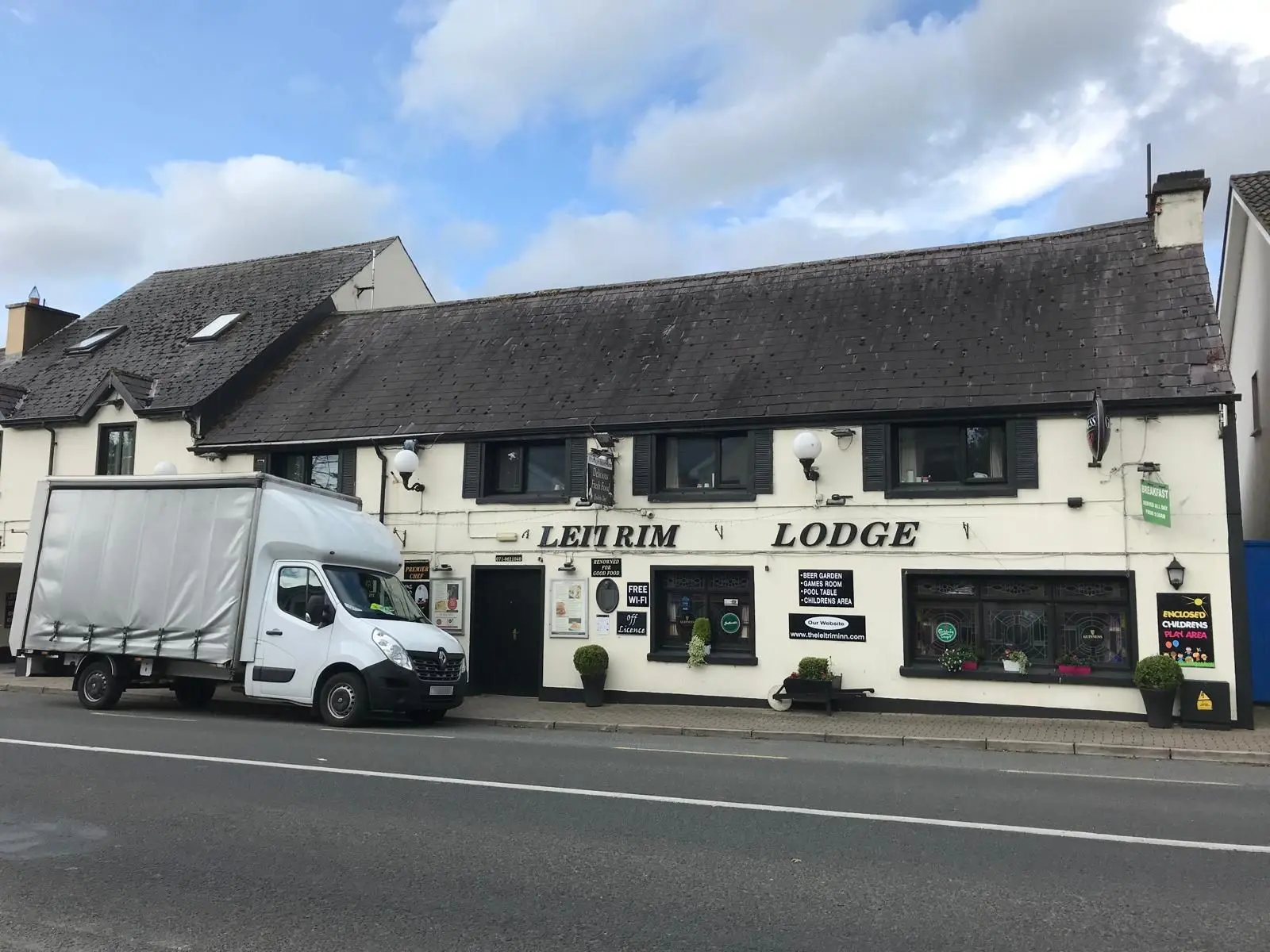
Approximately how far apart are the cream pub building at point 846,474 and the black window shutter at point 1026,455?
0.11ft

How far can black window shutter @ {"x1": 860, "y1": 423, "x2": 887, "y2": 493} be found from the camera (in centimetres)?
1491

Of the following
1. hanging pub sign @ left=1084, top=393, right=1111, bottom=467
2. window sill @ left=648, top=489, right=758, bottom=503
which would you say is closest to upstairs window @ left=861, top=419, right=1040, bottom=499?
hanging pub sign @ left=1084, top=393, right=1111, bottom=467

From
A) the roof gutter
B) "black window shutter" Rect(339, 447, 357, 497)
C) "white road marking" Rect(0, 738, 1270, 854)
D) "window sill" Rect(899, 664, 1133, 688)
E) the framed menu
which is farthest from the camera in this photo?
"black window shutter" Rect(339, 447, 357, 497)

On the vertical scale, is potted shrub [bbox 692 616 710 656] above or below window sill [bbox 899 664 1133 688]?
above

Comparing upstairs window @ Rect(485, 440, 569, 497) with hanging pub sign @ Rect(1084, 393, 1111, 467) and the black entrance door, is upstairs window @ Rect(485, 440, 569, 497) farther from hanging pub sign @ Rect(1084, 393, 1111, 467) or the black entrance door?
hanging pub sign @ Rect(1084, 393, 1111, 467)

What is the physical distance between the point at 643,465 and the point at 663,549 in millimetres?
1442

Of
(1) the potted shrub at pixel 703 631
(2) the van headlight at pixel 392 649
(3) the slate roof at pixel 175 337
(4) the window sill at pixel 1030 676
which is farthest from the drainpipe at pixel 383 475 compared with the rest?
(4) the window sill at pixel 1030 676

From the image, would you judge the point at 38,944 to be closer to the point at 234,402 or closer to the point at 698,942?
the point at 698,942

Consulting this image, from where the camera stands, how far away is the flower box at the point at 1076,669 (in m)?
13.7

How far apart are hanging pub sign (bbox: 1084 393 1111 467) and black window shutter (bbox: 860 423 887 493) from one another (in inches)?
111

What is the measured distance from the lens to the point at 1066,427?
14.1m

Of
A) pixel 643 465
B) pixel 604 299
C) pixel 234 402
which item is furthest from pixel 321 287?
pixel 643 465

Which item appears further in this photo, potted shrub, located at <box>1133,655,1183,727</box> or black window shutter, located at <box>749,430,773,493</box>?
black window shutter, located at <box>749,430,773,493</box>

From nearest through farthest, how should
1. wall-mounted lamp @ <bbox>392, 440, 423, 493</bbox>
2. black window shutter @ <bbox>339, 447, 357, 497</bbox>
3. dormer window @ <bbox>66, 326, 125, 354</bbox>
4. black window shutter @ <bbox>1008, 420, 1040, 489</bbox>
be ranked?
black window shutter @ <bbox>1008, 420, 1040, 489</bbox>
wall-mounted lamp @ <bbox>392, 440, 423, 493</bbox>
black window shutter @ <bbox>339, 447, 357, 497</bbox>
dormer window @ <bbox>66, 326, 125, 354</bbox>
